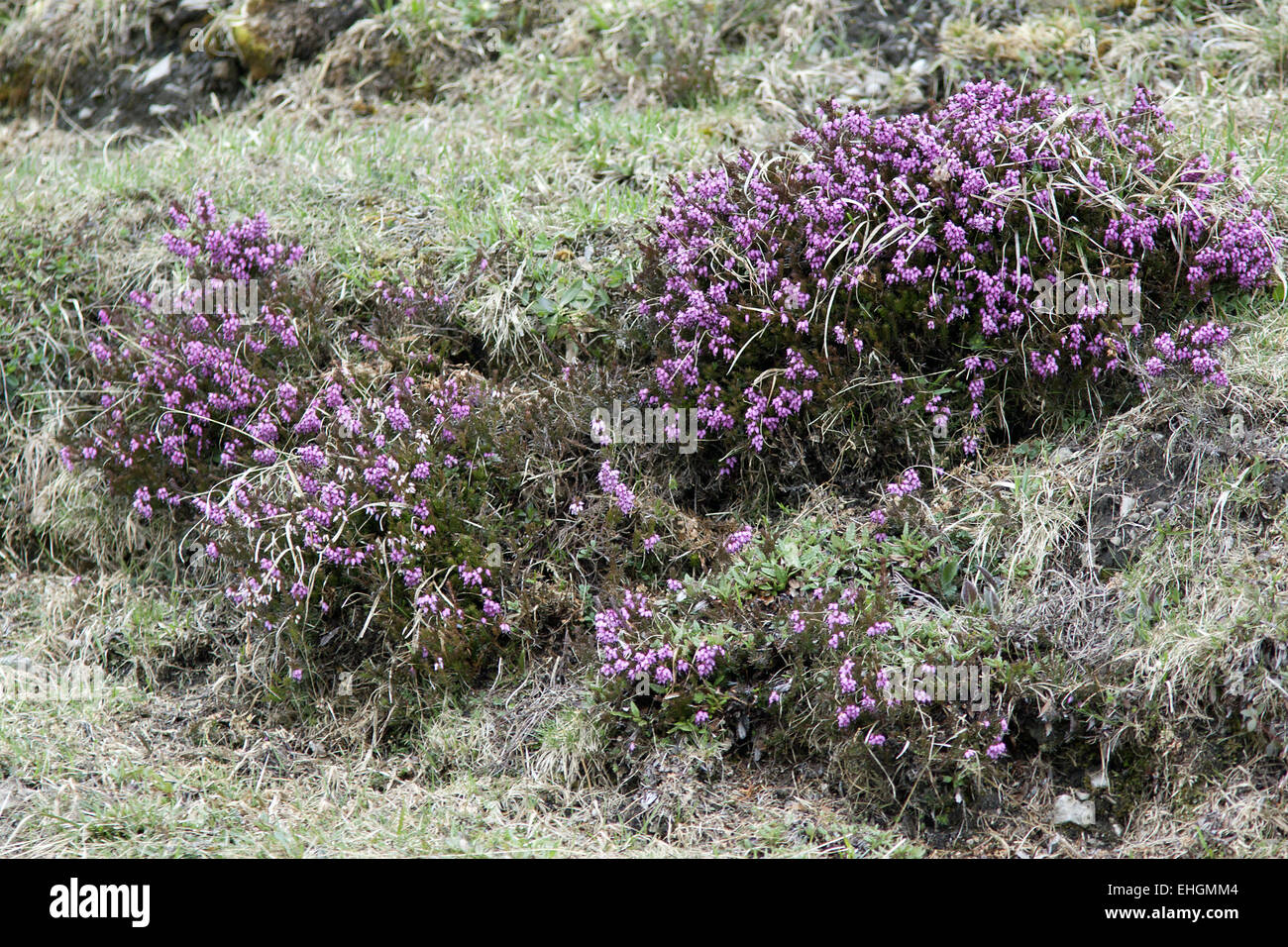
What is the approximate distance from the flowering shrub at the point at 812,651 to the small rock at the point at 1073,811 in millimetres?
229

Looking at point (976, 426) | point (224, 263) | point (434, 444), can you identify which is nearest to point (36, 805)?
point (434, 444)

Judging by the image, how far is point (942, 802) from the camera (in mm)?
→ 3449

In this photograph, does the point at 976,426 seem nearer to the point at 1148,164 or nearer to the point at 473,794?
the point at 1148,164

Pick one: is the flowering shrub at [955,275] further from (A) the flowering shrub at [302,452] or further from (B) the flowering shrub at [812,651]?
(A) the flowering shrub at [302,452]

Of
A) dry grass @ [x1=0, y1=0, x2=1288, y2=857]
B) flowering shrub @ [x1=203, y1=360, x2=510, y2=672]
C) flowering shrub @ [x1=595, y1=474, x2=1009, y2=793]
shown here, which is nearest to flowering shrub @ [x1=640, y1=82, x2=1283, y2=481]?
dry grass @ [x1=0, y1=0, x2=1288, y2=857]

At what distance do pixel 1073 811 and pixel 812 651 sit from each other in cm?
95

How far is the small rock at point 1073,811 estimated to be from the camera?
336 centimetres

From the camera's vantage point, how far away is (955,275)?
4.21 m

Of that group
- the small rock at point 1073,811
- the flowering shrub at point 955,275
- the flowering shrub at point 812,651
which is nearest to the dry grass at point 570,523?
the small rock at point 1073,811


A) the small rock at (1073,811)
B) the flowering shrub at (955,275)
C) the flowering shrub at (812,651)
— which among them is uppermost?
the flowering shrub at (955,275)

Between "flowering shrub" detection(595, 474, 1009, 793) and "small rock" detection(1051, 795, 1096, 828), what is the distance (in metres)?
0.23

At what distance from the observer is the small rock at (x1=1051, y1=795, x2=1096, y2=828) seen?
336cm

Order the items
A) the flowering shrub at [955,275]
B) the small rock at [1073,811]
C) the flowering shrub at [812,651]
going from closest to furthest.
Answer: the small rock at [1073,811]
the flowering shrub at [812,651]
the flowering shrub at [955,275]
